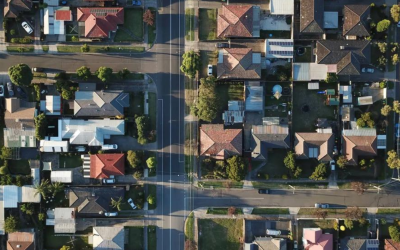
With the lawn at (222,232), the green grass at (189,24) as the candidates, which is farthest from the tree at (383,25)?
the lawn at (222,232)

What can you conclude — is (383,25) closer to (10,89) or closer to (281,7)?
(281,7)

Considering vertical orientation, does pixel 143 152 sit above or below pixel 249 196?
above

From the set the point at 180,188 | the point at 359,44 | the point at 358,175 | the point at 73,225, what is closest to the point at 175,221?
the point at 180,188

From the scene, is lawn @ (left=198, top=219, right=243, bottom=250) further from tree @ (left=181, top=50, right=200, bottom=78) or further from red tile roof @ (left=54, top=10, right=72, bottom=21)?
red tile roof @ (left=54, top=10, right=72, bottom=21)

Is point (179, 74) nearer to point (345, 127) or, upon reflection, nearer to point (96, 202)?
point (96, 202)

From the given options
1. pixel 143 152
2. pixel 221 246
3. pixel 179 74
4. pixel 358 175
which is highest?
pixel 179 74

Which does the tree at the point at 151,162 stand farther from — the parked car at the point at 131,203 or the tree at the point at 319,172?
the tree at the point at 319,172
